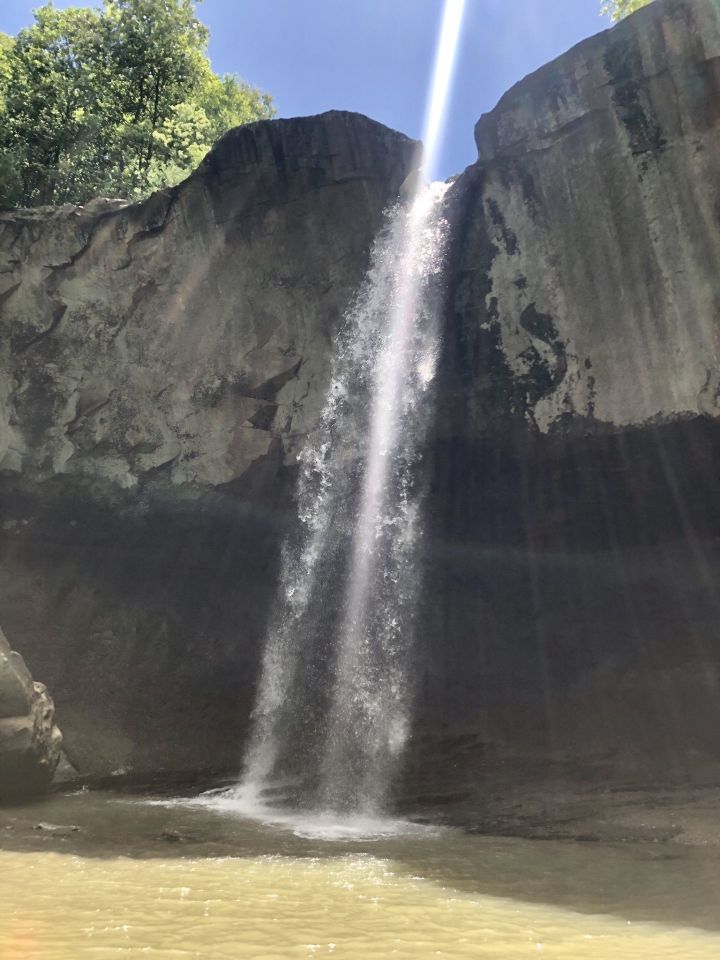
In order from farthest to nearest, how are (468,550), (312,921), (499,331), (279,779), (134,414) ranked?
(134,414) < (499,331) < (468,550) < (279,779) < (312,921)

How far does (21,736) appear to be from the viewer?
402 inches

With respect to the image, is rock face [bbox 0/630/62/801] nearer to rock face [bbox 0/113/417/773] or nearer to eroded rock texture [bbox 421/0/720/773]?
rock face [bbox 0/113/417/773]

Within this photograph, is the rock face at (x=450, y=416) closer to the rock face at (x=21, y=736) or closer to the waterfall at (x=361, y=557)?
the waterfall at (x=361, y=557)

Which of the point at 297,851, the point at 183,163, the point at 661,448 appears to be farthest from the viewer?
the point at 183,163

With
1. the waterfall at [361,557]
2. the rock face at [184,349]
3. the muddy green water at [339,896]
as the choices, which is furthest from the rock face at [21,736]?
the rock face at [184,349]

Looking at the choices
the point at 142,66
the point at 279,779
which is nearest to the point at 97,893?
the point at 279,779

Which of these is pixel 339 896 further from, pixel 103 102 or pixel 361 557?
pixel 103 102

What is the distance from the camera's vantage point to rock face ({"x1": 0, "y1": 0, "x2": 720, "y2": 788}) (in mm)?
12539

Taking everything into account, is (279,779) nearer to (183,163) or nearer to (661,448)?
(661,448)

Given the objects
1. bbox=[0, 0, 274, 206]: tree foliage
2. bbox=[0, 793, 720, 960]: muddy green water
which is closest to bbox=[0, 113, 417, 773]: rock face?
bbox=[0, 0, 274, 206]: tree foliage

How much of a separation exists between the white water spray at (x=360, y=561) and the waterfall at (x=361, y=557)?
0.02 metres

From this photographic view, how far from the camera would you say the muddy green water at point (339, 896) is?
4152 millimetres

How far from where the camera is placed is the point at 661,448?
1327 cm

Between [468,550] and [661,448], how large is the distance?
4.05 metres
